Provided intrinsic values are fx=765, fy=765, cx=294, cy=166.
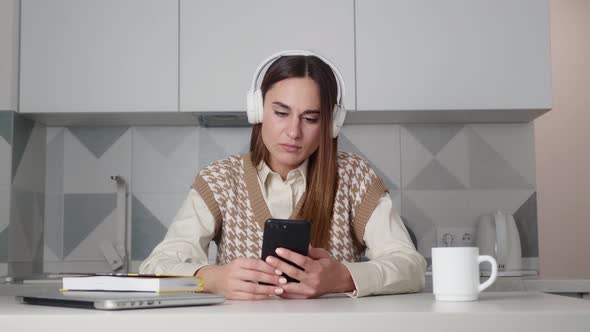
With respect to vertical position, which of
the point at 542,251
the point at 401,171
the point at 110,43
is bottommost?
the point at 542,251

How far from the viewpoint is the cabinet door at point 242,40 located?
2.62m

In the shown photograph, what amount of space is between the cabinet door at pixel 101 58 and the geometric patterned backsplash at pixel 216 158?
335 mm

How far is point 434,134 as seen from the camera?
9.68 feet

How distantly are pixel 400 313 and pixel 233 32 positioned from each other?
190cm

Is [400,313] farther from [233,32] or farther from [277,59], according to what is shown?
[233,32]

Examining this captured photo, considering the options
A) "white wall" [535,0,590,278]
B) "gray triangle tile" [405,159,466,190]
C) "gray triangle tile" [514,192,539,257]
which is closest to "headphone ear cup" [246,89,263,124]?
"gray triangle tile" [405,159,466,190]

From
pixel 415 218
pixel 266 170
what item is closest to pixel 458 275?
pixel 266 170

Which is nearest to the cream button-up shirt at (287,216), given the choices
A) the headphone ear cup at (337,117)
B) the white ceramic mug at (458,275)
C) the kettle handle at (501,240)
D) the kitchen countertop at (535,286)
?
the headphone ear cup at (337,117)

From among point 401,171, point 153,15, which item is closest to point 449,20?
point 401,171

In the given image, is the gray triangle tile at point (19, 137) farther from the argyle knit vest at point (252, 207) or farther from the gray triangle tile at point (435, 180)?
the gray triangle tile at point (435, 180)

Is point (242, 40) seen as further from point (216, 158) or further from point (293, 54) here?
point (293, 54)

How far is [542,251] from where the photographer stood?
3525 millimetres

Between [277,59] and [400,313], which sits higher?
[277,59]

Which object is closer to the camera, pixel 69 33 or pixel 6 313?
pixel 6 313
